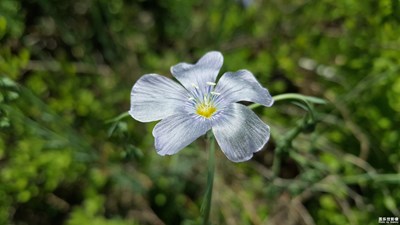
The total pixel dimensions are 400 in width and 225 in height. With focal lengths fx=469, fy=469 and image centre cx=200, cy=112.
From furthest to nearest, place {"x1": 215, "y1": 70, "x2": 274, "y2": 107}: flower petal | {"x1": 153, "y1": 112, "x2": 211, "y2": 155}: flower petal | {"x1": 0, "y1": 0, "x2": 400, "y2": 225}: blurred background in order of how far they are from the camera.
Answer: {"x1": 0, "y1": 0, "x2": 400, "y2": 225}: blurred background
{"x1": 215, "y1": 70, "x2": 274, "y2": 107}: flower petal
{"x1": 153, "y1": 112, "x2": 211, "y2": 155}: flower petal

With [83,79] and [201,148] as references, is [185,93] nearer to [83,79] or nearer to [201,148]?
[201,148]

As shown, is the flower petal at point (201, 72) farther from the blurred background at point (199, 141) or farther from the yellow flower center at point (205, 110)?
the blurred background at point (199, 141)

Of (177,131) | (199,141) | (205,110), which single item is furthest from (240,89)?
(199,141)

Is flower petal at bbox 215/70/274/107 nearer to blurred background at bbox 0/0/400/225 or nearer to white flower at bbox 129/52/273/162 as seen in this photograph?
white flower at bbox 129/52/273/162

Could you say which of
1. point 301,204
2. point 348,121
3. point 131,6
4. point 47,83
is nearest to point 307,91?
point 348,121

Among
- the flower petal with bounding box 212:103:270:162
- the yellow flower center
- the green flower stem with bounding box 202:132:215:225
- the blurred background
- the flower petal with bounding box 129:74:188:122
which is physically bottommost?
the blurred background

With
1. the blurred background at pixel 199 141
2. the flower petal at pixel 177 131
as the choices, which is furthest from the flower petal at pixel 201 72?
the blurred background at pixel 199 141

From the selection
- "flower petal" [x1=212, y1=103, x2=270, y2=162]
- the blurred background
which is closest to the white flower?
"flower petal" [x1=212, y1=103, x2=270, y2=162]
